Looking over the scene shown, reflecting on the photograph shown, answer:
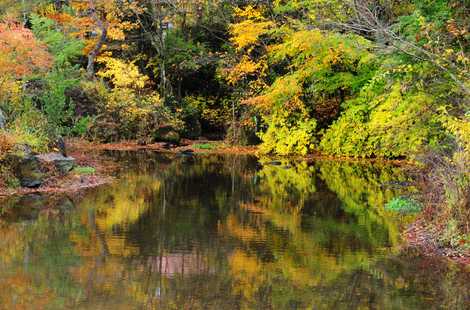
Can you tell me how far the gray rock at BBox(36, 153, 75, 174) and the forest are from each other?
424 millimetres

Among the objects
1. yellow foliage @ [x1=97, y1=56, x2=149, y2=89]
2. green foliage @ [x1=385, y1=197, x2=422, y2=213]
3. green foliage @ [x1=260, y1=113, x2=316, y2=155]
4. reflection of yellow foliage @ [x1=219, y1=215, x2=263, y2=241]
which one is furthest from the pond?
yellow foliage @ [x1=97, y1=56, x2=149, y2=89]

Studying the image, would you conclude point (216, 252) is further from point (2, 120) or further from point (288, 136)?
point (288, 136)

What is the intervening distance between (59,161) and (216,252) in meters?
8.01

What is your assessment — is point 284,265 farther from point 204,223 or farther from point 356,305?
point 204,223

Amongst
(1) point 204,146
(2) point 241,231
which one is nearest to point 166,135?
(1) point 204,146

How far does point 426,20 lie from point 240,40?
14586 mm

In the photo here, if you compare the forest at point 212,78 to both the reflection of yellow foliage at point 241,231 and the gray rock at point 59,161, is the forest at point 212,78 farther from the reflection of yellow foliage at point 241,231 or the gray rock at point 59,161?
the reflection of yellow foliage at point 241,231

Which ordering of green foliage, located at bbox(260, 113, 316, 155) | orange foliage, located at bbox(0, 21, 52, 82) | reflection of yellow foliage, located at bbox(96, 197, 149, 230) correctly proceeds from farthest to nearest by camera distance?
green foliage, located at bbox(260, 113, 316, 155) < orange foliage, located at bbox(0, 21, 52, 82) < reflection of yellow foliage, located at bbox(96, 197, 149, 230)

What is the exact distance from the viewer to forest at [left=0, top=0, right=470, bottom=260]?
17594 millimetres

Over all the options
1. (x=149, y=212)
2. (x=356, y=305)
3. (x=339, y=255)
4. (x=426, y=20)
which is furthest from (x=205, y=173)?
(x=356, y=305)

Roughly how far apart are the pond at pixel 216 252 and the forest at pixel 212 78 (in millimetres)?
2397

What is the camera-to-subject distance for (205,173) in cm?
2045

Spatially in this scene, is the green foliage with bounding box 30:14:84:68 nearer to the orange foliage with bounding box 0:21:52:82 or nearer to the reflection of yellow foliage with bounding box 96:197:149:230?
the orange foliage with bounding box 0:21:52:82

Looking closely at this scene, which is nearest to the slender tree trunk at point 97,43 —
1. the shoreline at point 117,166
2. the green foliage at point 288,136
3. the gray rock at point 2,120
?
the shoreline at point 117,166
